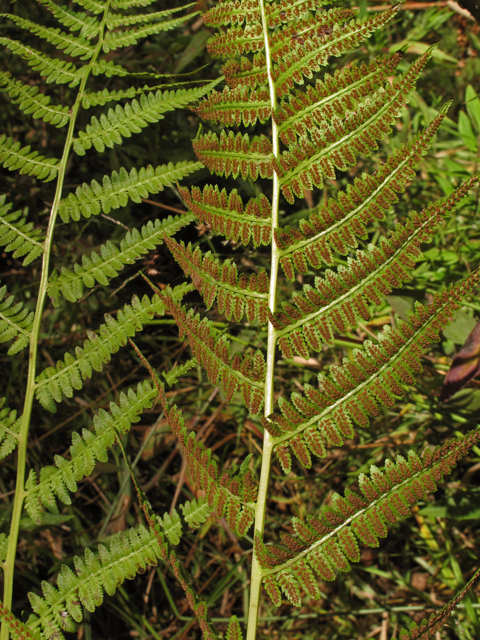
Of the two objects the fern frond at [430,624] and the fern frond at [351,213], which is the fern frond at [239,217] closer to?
the fern frond at [351,213]

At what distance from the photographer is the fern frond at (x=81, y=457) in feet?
4.84

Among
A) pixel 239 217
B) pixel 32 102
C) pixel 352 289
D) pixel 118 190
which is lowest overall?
pixel 352 289

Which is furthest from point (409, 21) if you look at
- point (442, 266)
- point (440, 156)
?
point (442, 266)

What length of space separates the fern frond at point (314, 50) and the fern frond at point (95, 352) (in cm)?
76

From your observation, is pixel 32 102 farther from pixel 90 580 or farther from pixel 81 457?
pixel 90 580

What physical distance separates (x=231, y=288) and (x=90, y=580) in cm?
94

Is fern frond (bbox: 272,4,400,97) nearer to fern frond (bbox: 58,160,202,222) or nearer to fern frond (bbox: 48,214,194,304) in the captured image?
fern frond (bbox: 58,160,202,222)

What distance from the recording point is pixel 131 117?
1.67 metres

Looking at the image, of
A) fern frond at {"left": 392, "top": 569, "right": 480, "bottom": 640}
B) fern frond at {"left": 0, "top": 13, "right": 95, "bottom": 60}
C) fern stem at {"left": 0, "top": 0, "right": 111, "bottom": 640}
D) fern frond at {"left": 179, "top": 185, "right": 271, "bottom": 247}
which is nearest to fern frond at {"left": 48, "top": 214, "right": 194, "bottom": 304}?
fern stem at {"left": 0, "top": 0, "right": 111, "bottom": 640}

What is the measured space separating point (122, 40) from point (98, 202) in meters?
0.60

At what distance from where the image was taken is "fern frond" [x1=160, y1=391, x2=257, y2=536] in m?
1.33

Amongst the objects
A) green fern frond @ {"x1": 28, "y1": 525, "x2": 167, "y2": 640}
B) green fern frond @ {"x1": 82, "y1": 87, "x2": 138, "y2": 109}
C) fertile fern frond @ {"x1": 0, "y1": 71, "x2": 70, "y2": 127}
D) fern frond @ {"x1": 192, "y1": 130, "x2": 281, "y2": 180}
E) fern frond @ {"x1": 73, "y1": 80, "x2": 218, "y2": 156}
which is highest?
fertile fern frond @ {"x1": 0, "y1": 71, "x2": 70, "y2": 127}

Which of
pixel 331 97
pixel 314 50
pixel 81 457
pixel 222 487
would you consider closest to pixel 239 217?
pixel 331 97

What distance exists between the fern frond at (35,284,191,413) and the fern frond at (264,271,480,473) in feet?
1.80
